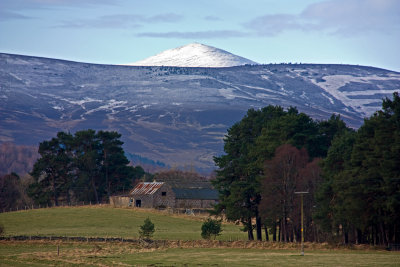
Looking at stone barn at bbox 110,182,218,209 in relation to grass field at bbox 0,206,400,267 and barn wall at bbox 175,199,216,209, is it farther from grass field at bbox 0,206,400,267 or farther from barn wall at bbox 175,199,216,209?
grass field at bbox 0,206,400,267

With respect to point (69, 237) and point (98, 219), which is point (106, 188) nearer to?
point (98, 219)

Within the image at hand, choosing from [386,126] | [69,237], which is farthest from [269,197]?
[69,237]

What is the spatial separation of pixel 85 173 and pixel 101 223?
33.9 meters

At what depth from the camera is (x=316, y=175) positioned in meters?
69.5

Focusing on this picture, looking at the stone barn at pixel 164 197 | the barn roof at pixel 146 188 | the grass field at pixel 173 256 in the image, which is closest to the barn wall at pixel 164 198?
the stone barn at pixel 164 197

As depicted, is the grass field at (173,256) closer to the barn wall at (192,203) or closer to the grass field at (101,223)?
the grass field at (101,223)

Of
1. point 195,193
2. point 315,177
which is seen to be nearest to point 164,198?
point 195,193

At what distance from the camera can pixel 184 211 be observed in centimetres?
11081

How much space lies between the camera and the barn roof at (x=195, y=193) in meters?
118

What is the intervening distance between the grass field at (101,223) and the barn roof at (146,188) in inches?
343

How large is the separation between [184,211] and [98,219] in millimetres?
19629

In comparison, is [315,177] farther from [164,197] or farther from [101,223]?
[164,197]

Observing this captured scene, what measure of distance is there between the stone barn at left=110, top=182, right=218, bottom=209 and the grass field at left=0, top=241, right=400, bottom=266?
47.4 m

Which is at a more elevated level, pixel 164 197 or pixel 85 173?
pixel 85 173
